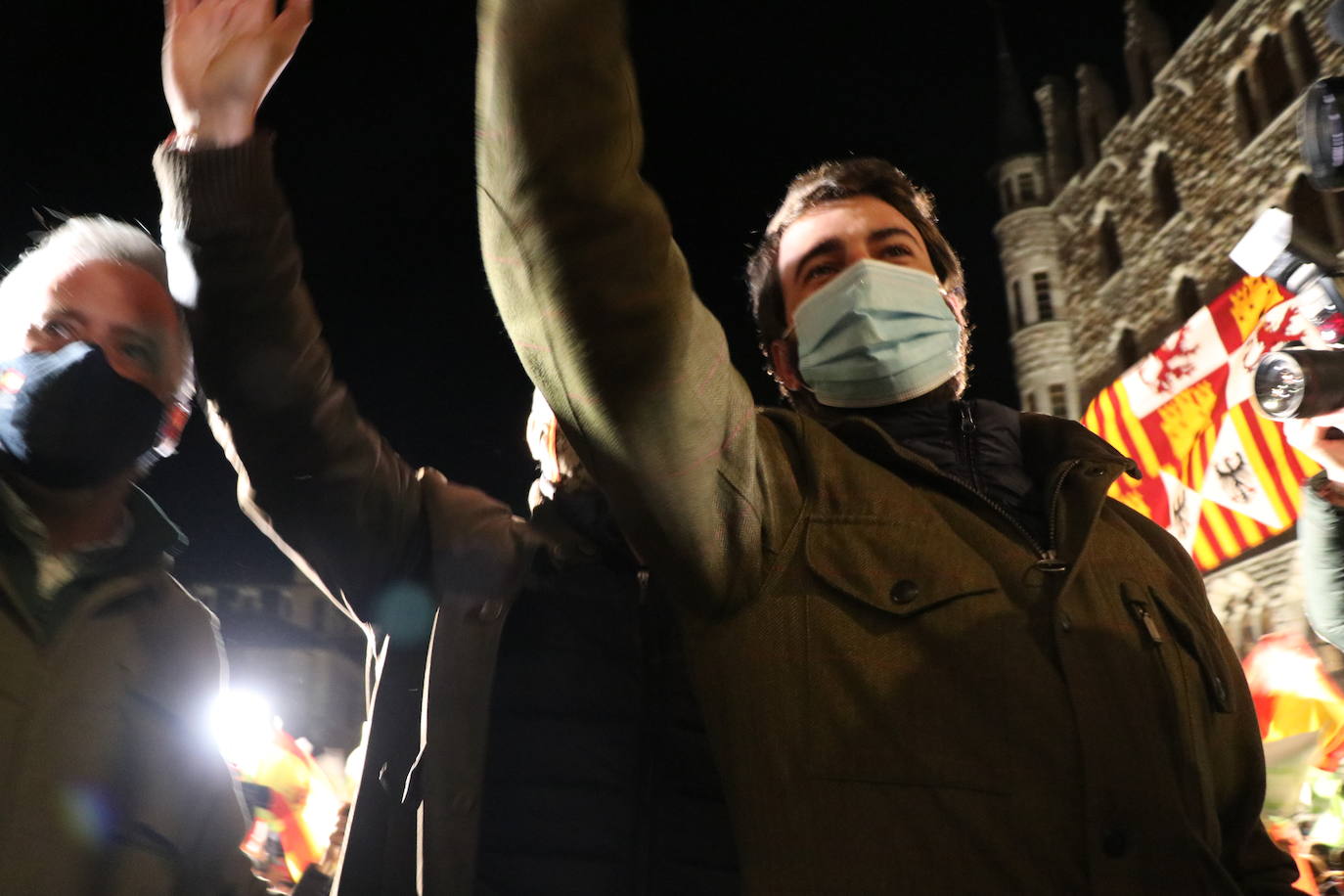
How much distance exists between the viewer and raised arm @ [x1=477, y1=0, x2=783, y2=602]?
1.00m

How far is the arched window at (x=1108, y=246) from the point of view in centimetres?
1836

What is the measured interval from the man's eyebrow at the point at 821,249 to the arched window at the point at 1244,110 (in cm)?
1463

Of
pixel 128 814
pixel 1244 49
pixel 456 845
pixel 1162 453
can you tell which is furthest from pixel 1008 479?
pixel 1244 49

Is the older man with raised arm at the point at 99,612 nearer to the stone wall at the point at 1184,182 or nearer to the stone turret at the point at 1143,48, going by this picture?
the stone wall at the point at 1184,182

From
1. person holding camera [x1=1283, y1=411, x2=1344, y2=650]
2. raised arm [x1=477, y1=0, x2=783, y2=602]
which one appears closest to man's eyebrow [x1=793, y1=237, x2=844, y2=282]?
raised arm [x1=477, y1=0, x2=783, y2=602]

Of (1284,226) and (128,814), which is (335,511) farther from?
(1284,226)

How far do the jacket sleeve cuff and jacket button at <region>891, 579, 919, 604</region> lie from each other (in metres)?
1.08

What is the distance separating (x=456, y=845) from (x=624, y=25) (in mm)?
Answer: 1306

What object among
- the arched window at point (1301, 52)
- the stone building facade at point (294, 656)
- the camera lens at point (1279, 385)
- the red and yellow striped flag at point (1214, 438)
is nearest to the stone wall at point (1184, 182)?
the arched window at point (1301, 52)

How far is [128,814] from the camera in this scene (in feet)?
6.61

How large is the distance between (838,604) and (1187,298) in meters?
16.0

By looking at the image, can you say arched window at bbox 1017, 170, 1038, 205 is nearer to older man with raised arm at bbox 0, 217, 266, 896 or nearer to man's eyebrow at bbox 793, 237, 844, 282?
man's eyebrow at bbox 793, 237, 844, 282

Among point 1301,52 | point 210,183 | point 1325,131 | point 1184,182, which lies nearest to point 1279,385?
point 1325,131

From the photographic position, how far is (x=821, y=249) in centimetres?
203
